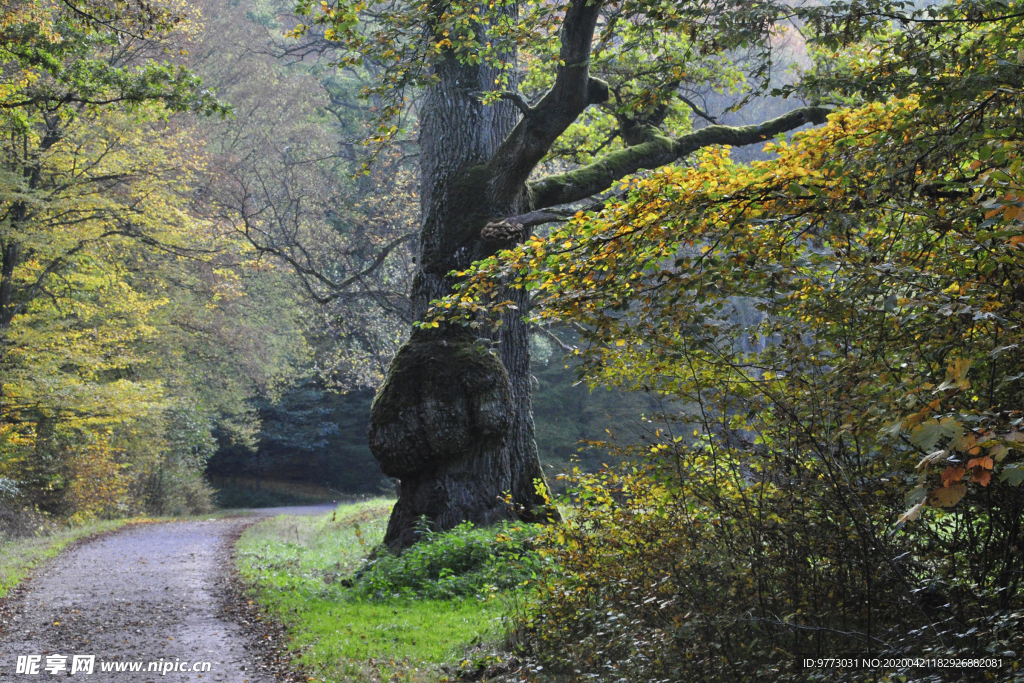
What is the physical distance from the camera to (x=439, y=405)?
907 centimetres

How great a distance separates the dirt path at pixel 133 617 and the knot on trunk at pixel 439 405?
2.62 m

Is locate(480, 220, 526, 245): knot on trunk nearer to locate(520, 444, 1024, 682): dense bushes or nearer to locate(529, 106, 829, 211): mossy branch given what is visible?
locate(529, 106, 829, 211): mossy branch

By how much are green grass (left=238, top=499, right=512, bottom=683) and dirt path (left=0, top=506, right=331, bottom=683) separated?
529 mm

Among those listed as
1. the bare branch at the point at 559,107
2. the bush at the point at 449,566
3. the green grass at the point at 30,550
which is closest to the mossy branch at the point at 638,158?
the bare branch at the point at 559,107

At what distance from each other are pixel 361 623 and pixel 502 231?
4.20 meters

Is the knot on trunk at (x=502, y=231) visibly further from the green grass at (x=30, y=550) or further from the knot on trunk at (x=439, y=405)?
the green grass at (x=30, y=550)

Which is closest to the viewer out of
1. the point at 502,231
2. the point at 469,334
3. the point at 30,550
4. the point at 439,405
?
the point at 502,231

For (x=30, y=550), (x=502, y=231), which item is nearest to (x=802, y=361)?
(x=502, y=231)

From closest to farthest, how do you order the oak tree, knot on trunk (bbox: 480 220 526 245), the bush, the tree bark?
the oak tree < the bush < knot on trunk (bbox: 480 220 526 245) < the tree bark

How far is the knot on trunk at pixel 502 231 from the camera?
8219mm

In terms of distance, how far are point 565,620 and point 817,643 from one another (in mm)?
1925

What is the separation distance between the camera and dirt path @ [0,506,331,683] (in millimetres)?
6637

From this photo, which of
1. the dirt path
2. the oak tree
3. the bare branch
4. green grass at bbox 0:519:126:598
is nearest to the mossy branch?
the oak tree

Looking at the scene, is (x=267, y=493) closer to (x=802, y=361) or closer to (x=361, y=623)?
(x=361, y=623)
